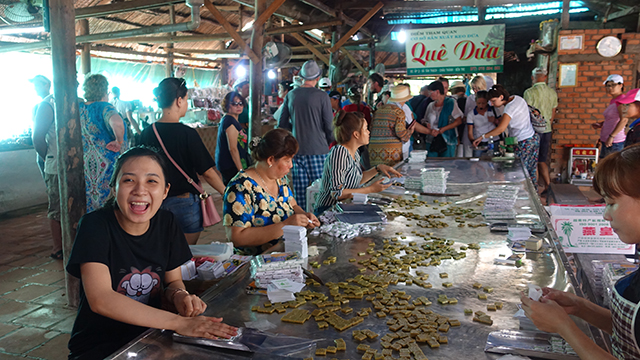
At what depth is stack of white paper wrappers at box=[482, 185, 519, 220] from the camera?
3124 millimetres

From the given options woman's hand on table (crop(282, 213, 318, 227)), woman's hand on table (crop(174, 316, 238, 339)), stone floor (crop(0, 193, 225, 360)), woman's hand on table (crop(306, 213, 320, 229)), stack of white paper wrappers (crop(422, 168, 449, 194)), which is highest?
stack of white paper wrappers (crop(422, 168, 449, 194))

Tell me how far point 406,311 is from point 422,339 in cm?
22

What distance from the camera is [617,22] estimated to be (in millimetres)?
8828

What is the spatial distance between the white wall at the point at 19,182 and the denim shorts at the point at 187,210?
5.34 m

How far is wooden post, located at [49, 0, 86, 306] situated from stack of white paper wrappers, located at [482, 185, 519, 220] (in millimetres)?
3231

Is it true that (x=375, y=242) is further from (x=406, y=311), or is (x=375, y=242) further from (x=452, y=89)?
(x=452, y=89)

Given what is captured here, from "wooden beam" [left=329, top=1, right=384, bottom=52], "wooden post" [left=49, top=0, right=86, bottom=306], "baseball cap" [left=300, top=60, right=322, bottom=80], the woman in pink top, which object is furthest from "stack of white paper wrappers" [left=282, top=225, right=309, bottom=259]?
"wooden beam" [left=329, top=1, right=384, bottom=52]

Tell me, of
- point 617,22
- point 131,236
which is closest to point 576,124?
point 617,22

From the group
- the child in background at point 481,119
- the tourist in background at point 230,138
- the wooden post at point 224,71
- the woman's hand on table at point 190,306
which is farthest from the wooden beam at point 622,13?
the wooden post at point 224,71

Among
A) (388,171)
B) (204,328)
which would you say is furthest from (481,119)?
(204,328)

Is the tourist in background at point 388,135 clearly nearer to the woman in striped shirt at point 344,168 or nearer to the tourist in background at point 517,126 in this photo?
the tourist in background at point 517,126

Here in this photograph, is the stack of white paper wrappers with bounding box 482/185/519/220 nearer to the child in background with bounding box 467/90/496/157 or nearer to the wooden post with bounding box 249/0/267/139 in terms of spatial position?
the child in background with bounding box 467/90/496/157

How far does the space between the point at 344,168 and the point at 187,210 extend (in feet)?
4.57

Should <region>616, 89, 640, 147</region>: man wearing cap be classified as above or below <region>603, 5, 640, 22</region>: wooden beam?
below
